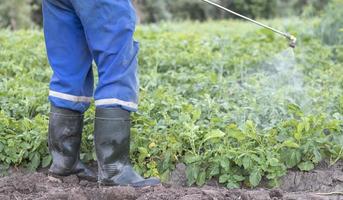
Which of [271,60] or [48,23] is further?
[271,60]

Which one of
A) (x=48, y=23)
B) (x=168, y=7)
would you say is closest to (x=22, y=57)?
(x=48, y=23)

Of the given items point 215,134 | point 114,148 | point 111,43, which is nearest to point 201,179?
point 215,134

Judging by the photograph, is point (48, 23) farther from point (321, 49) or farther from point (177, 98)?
point (321, 49)

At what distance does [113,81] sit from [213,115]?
1.01 metres

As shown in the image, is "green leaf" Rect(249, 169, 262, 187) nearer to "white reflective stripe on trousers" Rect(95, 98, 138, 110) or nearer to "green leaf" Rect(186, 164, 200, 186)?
"green leaf" Rect(186, 164, 200, 186)

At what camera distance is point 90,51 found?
3738mm

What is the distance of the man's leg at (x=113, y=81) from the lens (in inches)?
139

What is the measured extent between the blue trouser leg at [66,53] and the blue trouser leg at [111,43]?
7.9 inches

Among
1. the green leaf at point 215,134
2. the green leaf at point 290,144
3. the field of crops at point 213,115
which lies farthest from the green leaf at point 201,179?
the green leaf at point 290,144

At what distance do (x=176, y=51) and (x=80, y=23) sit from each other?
2.88m

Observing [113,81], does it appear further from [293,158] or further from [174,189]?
[293,158]

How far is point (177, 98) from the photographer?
467 centimetres

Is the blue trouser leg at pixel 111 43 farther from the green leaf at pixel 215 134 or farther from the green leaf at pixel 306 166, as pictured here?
the green leaf at pixel 306 166

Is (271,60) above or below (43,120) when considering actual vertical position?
above
